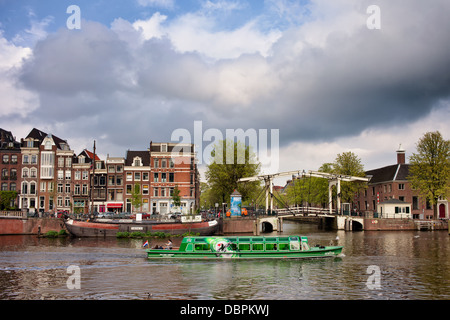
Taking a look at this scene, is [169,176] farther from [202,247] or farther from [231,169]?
[202,247]

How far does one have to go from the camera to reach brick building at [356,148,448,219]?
78875 millimetres

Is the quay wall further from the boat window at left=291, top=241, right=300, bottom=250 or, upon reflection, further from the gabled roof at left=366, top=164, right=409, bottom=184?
the gabled roof at left=366, top=164, right=409, bottom=184

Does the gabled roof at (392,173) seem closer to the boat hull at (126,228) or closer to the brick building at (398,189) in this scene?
the brick building at (398,189)

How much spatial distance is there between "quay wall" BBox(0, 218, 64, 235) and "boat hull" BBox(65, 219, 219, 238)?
4035mm

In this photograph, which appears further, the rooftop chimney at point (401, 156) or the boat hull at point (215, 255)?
the rooftop chimney at point (401, 156)

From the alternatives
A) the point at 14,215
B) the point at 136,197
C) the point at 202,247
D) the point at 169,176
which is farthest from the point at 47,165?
the point at 202,247

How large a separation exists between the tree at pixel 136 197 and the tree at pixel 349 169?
36187 mm

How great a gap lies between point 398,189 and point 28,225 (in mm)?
62812

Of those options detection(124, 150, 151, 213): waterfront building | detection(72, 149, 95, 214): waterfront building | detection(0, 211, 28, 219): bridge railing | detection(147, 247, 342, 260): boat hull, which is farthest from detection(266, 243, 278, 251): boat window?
detection(72, 149, 95, 214): waterfront building

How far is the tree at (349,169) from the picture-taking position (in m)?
80.2

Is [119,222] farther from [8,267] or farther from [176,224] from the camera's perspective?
[8,267]

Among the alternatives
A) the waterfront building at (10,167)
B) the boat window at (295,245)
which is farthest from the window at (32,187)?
the boat window at (295,245)

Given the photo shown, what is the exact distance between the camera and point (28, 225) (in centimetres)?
5650
